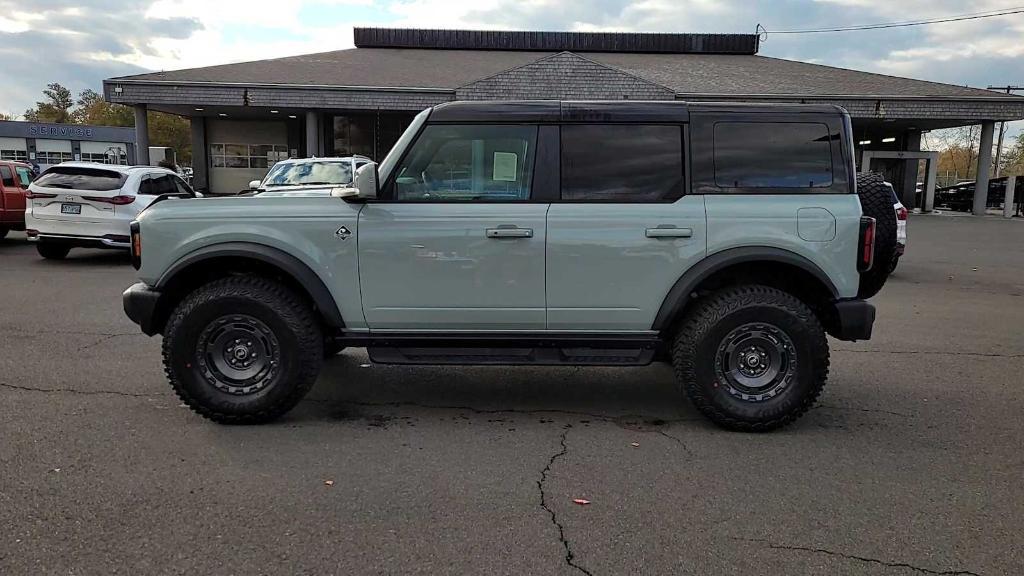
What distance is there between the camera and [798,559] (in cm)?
304

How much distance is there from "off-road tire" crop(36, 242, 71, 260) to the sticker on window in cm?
1132

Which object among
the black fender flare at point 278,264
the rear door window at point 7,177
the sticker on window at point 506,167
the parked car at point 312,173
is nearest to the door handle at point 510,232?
the sticker on window at point 506,167

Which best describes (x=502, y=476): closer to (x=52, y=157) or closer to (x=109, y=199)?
(x=109, y=199)

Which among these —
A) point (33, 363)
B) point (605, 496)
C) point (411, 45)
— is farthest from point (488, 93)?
point (605, 496)

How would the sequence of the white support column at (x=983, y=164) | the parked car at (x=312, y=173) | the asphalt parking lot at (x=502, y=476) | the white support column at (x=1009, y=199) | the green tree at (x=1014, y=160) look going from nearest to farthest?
the asphalt parking lot at (x=502, y=476)
the parked car at (x=312, y=173)
the white support column at (x=983, y=164)
the white support column at (x=1009, y=199)
the green tree at (x=1014, y=160)

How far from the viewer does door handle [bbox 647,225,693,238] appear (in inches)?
174

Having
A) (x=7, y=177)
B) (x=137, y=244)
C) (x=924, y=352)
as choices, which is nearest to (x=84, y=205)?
(x=7, y=177)

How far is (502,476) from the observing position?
3854 millimetres

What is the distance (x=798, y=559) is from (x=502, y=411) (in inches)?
92.1

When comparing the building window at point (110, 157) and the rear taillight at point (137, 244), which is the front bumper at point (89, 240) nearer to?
the rear taillight at point (137, 244)

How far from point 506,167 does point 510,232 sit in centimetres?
46

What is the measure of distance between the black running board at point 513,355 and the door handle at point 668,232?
737 mm

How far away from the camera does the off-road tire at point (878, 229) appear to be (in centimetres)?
473

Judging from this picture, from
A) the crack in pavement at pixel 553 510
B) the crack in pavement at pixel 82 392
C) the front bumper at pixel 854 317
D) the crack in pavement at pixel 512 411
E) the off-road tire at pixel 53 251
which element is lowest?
the crack in pavement at pixel 512 411
